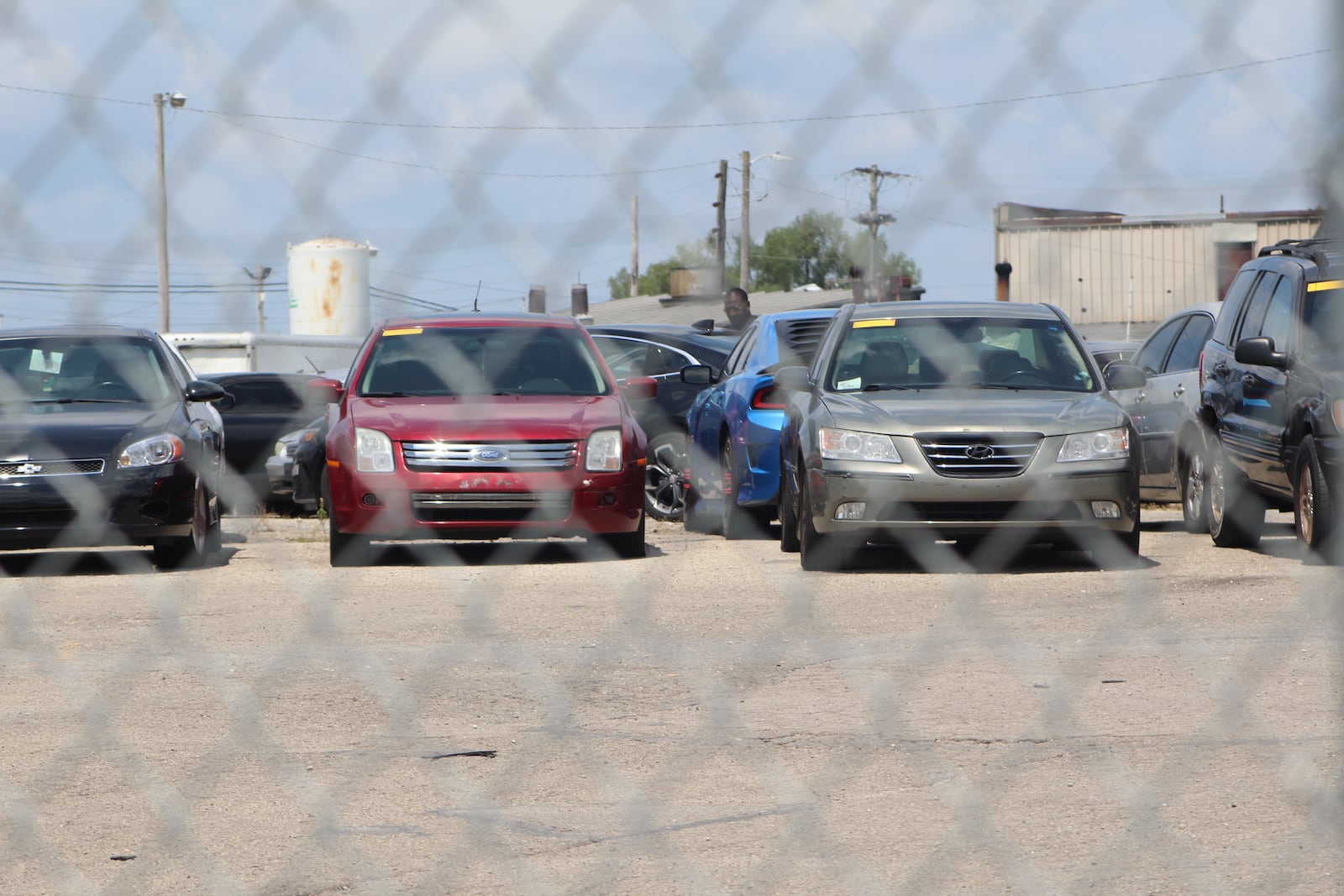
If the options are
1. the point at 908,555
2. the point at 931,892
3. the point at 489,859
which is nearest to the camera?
the point at 931,892

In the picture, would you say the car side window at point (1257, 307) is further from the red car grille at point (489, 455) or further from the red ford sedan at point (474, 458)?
the red car grille at point (489, 455)

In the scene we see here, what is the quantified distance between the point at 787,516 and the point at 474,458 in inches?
71.1

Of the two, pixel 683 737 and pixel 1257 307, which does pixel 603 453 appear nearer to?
pixel 1257 307

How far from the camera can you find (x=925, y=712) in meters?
5.25

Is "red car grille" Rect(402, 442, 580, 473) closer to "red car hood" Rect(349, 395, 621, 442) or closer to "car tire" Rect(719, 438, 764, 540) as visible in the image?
"red car hood" Rect(349, 395, 621, 442)

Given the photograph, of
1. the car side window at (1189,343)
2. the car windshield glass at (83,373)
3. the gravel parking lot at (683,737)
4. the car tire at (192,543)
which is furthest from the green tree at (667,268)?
the car side window at (1189,343)

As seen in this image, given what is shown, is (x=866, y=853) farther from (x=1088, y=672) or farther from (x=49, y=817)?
(x=1088, y=672)

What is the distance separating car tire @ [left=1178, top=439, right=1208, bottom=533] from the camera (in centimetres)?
1027

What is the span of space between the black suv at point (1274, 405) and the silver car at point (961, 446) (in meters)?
0.82

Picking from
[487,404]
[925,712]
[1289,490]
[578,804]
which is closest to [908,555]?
[1289,490]

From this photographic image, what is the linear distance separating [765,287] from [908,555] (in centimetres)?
674

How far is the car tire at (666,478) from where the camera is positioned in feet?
39.8

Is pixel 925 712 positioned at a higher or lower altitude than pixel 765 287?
lower

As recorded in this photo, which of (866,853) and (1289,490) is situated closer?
(866,853)
